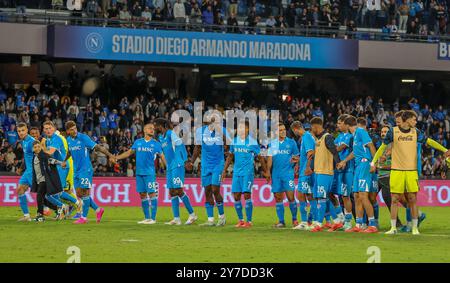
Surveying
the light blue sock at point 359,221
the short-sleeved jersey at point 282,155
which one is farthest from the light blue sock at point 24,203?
the light blue sock at point 359,221

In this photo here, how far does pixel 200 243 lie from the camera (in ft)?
58.4

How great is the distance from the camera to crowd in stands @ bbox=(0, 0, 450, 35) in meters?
40.6

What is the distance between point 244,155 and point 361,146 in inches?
105

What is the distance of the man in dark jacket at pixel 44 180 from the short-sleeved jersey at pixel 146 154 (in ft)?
5.85

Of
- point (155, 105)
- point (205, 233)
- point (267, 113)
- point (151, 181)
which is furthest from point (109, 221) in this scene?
point (267, 113)

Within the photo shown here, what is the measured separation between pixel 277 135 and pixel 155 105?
18.0 m

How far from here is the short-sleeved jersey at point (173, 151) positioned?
74.0 ft

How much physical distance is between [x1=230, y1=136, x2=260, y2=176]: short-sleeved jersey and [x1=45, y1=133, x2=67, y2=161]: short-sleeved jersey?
12.5 ft

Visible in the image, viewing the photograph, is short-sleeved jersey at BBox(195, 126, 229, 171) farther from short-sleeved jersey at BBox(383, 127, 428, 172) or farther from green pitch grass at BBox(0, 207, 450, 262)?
short-sleeved jersey at BBox(383, 127, 428, 172)

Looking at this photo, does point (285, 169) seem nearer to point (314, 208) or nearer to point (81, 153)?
point (314, 208)

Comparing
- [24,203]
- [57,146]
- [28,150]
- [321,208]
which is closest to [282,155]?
[321,208]

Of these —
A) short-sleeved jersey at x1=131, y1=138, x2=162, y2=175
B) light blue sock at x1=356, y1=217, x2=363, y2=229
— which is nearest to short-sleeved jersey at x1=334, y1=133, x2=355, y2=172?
light blue sock at x1=356, y1=217, x2=363, y2=229

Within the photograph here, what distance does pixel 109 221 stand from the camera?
24.0 meters

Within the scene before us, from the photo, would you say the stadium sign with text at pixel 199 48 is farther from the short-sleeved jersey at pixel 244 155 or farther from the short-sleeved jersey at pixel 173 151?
the short-sleeved jersey at pixel 244 155
